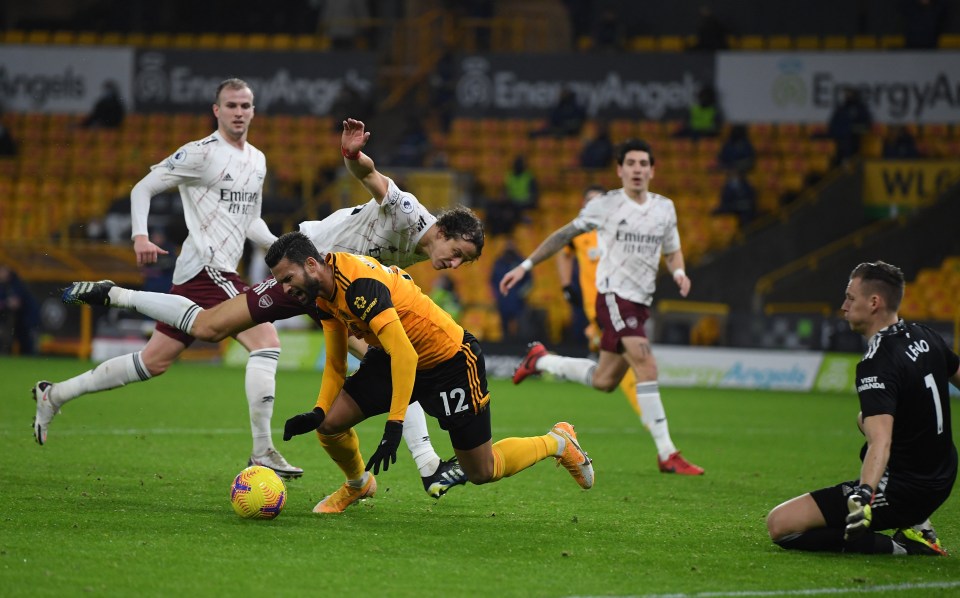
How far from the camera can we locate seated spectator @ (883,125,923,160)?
70.0 feet

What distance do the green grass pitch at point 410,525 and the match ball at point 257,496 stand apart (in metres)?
0.11

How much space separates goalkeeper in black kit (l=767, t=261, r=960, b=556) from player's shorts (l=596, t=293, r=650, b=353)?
12.8 ft

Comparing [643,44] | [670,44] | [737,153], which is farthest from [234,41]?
[737,153]

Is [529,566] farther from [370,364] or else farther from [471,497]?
[471,497]

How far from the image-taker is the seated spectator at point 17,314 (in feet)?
66.7

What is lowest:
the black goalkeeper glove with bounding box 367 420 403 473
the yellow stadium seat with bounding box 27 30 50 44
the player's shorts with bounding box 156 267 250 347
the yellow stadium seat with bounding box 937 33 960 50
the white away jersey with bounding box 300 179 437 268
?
the black goalkeeper glove with bounding box 367 420 403 473

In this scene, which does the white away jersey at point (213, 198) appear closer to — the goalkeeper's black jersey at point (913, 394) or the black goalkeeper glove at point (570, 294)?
the goalkeeper's black jersey at point (913, 394)

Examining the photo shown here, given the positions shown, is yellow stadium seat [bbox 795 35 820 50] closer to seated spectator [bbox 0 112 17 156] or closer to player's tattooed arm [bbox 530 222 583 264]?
player's tattooed arm [bbox 530 222 583 264]

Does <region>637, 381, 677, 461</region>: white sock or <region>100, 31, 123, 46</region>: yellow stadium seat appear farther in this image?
<region>100, 31, 123, 46</region>: yellow stadium seat

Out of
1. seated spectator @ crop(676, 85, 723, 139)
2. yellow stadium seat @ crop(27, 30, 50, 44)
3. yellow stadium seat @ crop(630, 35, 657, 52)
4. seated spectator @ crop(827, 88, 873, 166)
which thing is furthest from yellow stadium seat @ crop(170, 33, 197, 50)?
seated spectator @ crop(827, 88, 873, 166)

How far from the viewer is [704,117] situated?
75.2 ft

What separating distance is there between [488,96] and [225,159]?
16993mm

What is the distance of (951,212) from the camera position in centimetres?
2031

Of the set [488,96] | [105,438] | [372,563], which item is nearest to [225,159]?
[105,438]
